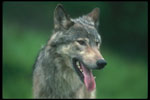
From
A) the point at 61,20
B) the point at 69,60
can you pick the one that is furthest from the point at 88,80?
the point at 61,20

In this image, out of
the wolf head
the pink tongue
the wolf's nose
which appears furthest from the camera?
the wolf head

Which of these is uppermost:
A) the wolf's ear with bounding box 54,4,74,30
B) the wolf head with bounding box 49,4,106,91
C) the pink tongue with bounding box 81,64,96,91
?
the wolf's ear with bounding box 54,4,74,30

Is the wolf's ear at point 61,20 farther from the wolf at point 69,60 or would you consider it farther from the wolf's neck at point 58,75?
the wolf's neck at point 58,75

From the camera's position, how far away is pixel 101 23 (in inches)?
730

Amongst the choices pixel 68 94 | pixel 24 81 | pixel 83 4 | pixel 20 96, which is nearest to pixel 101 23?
pixel 83 4

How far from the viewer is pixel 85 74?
27.4 feet

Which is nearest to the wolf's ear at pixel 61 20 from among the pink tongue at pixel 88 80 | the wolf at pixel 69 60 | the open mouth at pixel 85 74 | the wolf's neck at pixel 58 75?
the wolf at pixel 69 60

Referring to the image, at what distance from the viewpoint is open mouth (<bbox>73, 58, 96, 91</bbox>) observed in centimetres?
833

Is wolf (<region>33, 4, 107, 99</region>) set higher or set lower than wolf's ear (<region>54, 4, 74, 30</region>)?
lower

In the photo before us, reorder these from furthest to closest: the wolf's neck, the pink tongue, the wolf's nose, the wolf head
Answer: the wolf's neck → the wolf head → the pink tongue → the wolf's nose

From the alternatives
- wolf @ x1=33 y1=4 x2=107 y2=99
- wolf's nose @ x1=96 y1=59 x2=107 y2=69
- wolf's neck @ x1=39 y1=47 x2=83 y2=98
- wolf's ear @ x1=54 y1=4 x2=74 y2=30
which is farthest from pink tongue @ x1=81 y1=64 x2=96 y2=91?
wolf's ear @ x1=54 y1=4 x2=74 y2=30

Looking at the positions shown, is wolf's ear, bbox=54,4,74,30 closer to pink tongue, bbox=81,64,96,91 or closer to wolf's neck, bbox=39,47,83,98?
wolf's neck, bbox=39,47,83,98

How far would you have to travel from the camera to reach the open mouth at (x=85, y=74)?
27.3 ft

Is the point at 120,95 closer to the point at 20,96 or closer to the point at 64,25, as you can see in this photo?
the point at 20,96
